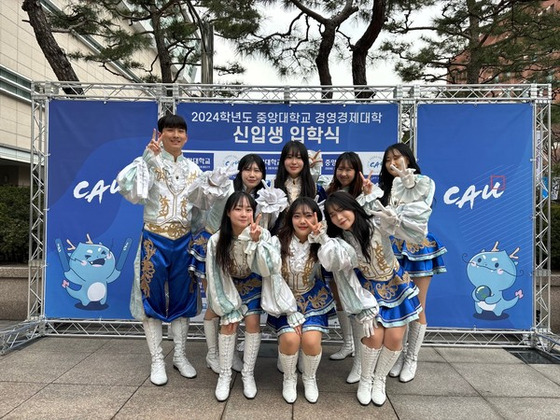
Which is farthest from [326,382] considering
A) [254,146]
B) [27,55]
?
[27,55]

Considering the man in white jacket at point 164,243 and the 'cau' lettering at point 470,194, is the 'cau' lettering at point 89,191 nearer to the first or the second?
the man in white jacket at point 164,243

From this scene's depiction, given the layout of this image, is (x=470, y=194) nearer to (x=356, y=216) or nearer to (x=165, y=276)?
(x=356, y=216)

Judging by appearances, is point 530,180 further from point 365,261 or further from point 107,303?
point 107,303

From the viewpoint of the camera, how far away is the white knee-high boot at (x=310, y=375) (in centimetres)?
276

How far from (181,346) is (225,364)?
556 millimetres

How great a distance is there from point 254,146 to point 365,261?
6.46 feet

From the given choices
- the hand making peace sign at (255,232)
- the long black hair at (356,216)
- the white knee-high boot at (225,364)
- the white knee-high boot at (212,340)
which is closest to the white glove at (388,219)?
the long black hair at (356,216)

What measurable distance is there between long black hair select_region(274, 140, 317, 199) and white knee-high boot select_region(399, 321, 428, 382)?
4.37 ft

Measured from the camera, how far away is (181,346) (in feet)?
10.7

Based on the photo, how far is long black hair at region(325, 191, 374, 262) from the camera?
8.70 feet

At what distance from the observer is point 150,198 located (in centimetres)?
307

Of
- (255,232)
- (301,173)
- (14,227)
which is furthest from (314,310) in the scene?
(14,227)

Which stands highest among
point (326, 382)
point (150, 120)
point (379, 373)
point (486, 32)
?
point (486, 32)

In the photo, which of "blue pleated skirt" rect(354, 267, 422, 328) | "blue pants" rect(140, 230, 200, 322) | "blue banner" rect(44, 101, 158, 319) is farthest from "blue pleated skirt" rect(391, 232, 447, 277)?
"blue banner" rect(44, 101, 158, 319)
